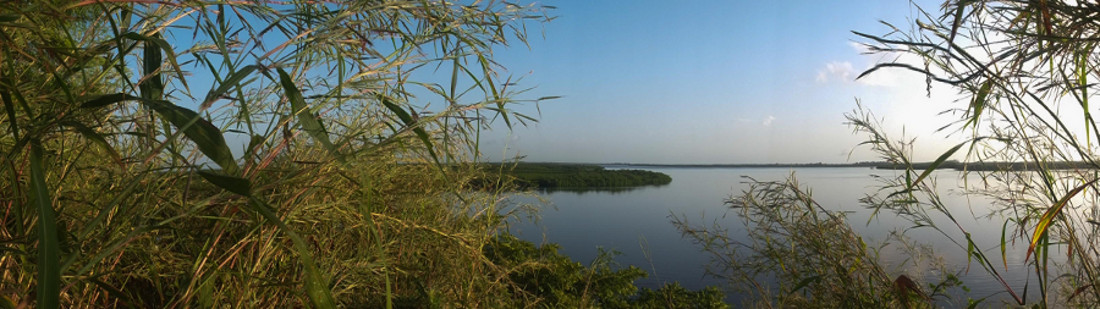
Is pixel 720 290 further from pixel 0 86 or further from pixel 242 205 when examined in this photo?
pixel 0 86

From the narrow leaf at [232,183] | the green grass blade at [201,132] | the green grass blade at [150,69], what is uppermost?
the green grass blade at [150,69]

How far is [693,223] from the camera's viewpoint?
262 centimetres

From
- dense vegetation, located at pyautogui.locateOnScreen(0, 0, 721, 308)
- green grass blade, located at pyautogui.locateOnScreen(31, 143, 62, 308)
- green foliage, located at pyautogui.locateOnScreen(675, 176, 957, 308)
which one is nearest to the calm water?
green foliage, located at pyautogui.locateOnScreen(675, 176, 957, 308)

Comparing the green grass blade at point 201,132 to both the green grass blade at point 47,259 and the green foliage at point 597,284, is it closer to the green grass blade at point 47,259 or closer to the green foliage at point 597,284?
the green grass blade at point 47,259

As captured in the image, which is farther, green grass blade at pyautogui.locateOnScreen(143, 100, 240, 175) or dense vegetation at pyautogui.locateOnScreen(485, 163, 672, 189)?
dense vegetation at pyautogui.locateOnScreen(485, 163, 672, 189)

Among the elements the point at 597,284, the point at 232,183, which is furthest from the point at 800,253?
the point at 232,183

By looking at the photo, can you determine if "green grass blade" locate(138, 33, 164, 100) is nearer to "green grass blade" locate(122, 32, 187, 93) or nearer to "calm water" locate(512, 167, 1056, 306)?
"green grass blade" locate(122, 32, 187, 93)

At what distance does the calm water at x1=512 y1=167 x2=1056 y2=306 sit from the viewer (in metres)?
2.60

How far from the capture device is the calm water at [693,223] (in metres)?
2.60

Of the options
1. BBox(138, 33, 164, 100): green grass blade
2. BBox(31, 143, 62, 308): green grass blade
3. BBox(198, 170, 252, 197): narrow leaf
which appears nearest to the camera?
BBox(31, 143, 62, 308): green grass blade

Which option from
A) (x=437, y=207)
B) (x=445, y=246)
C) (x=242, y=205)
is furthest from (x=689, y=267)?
(x=242, y=205)

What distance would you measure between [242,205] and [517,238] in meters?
3.09

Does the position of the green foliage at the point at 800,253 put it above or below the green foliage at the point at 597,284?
above

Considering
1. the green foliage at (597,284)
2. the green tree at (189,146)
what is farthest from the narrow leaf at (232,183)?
the green foliage at (597,284)
